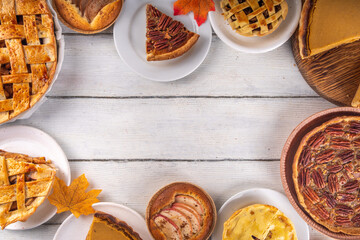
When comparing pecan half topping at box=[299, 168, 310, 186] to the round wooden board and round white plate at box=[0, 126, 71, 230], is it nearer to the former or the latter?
the round wooden board

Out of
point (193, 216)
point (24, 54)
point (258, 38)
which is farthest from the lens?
point (258, 38)

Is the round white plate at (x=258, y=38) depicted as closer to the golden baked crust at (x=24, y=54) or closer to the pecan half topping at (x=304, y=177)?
the pecan half topping at (x=304, y=177)

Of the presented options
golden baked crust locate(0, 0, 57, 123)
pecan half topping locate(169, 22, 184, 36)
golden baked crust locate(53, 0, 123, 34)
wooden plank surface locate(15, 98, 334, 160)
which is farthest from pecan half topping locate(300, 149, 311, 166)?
golden baked crust locate(0, 0, 57, 123)

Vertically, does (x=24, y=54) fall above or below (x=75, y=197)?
above

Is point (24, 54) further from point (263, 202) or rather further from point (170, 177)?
point (263, 202)

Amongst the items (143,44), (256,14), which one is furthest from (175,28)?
(256,14)

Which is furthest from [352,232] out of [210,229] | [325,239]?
[210,229]
